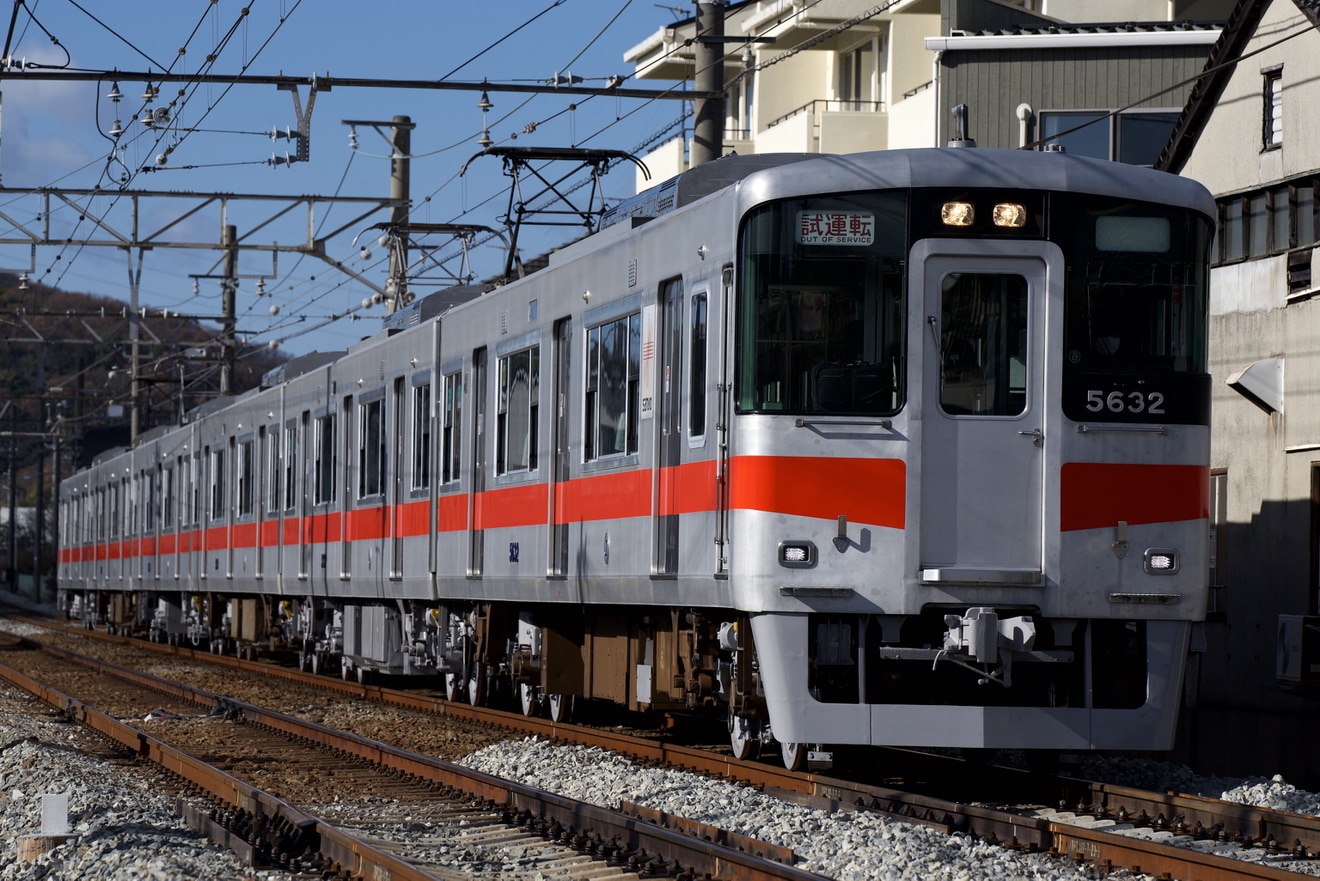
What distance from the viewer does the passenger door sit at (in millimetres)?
9352

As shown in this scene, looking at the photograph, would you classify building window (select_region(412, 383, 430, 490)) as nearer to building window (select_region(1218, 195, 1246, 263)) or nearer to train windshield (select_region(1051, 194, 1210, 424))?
building window (select_region(1218, 195, 1246, 263))

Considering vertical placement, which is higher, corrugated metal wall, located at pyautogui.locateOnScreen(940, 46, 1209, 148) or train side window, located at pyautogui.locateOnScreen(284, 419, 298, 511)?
corrugated metal wall, located at pyautogui.locateOnScreen(940, 46, 1209, 148)

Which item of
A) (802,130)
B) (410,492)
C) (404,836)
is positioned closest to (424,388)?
(410,492)

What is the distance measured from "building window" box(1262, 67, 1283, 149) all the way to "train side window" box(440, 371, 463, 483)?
7043 millimetres

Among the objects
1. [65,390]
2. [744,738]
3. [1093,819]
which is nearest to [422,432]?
[744,738]

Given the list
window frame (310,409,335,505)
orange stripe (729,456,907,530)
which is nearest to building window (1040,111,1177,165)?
window frame (310,409,335,505)

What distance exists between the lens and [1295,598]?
Result: 14727 millimetres

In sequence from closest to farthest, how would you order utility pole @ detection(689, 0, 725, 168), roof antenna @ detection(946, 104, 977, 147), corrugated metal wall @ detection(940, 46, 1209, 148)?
roof antenna @ detection(946, 104, 977, 147), utility pole @ detection(689, 0, 725, 168), corrugated metal wall @ detection(940, 46, 1209, 148)

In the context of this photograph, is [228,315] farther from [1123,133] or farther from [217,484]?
[1123,133]

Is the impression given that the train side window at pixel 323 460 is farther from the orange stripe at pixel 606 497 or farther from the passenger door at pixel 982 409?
the passenger door at pixel 982 409

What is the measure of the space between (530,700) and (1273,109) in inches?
312

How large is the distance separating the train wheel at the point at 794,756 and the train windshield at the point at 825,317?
1900 mm

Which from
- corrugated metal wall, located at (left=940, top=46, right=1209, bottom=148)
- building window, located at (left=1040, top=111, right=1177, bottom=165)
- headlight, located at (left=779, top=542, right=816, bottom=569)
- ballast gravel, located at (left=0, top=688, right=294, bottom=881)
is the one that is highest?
corrugated metal wall, located at (left=940, top=46, right=1209, bottom=148)

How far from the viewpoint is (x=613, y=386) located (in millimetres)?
11766
